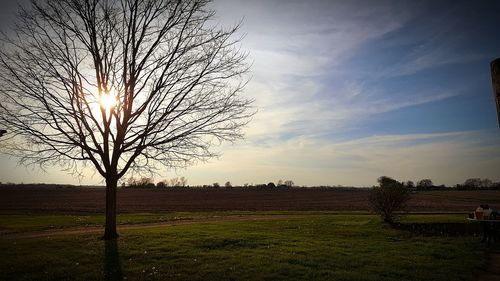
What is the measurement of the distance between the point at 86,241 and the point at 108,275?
6841 millimetres

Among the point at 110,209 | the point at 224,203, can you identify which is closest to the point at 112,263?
the point at 110,209

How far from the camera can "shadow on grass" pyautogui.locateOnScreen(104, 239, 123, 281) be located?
1021 cm

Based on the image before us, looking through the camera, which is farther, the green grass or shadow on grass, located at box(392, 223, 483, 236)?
the green grass

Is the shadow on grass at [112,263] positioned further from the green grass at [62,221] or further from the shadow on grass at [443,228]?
the shadow on grass at [443,228]

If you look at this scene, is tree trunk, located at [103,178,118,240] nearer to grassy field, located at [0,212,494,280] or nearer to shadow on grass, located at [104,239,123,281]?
grassy field, located at [0,212,494,280]

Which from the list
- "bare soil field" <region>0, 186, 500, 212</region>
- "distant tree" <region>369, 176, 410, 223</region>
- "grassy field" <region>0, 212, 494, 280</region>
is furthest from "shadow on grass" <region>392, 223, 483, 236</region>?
"bare soil field" <region>0, 186, 500, 212</region>

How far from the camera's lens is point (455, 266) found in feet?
38.9

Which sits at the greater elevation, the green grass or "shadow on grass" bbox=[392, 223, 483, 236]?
the green grass

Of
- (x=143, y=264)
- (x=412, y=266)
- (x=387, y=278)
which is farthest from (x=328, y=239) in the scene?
(x=143, y=264)

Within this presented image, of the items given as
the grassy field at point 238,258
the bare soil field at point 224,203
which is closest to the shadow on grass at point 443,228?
the grassy field at point 238,258

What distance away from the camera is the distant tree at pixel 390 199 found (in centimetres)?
2664

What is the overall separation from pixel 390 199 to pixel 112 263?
21.6 metres

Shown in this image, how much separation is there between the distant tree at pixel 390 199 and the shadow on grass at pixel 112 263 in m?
19.9

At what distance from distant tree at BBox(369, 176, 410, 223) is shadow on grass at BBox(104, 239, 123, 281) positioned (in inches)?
782
